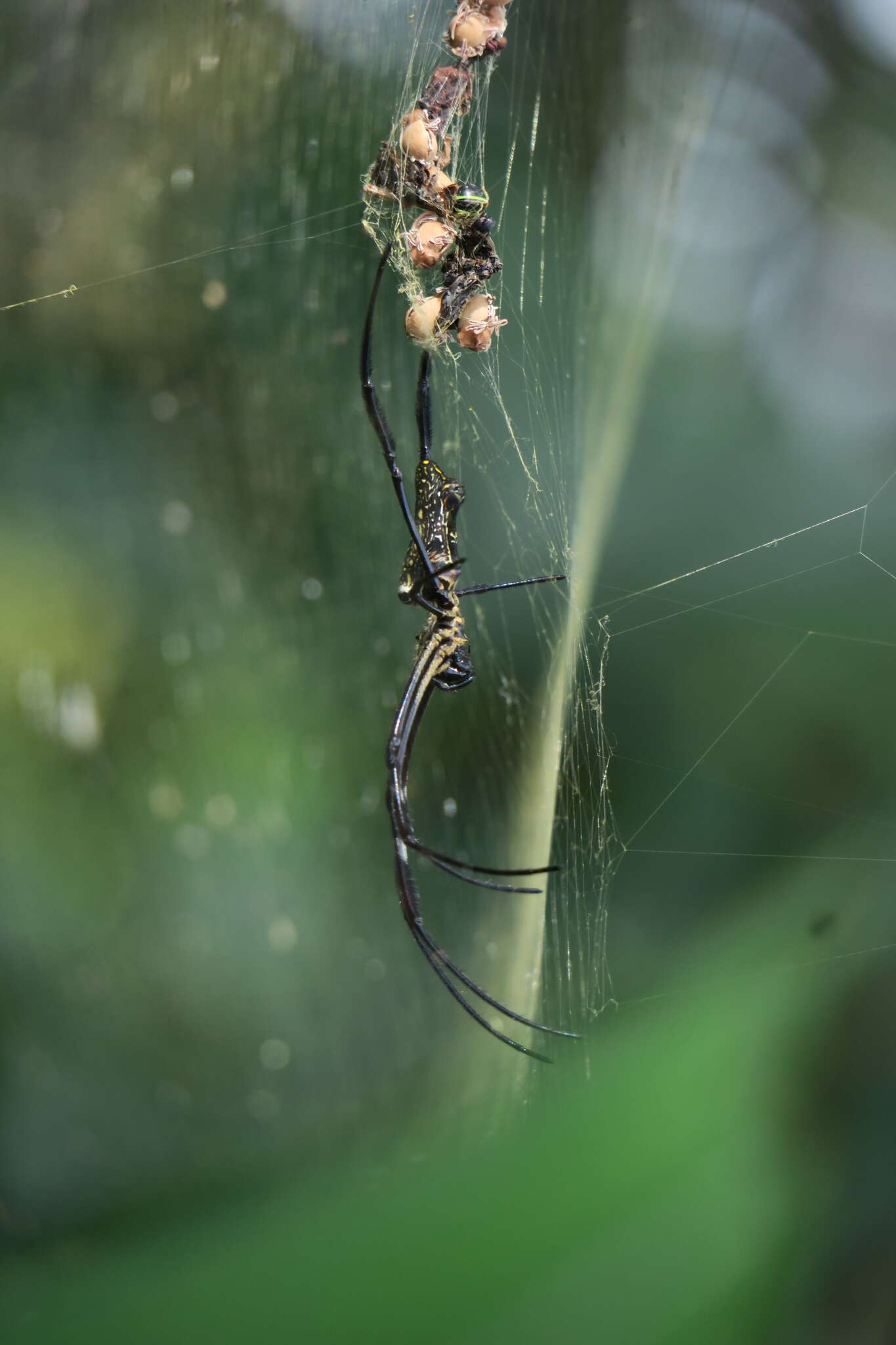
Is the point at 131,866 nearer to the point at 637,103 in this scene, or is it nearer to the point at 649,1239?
the point at 649,1239

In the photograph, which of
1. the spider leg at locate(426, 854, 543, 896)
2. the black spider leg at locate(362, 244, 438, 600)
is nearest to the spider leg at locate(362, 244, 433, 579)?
the black spider leg at locate(362, 244, 438, 600)

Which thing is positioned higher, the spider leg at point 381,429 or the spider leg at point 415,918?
the spider leg at point 381,429

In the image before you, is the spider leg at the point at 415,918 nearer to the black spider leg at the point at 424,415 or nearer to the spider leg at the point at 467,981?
the spider leg at the point at 467,981

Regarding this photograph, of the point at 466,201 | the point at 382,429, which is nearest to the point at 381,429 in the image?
the point at 382,429

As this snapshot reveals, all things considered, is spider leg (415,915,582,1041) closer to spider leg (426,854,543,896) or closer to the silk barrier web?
spider leg (426,854,543,896)

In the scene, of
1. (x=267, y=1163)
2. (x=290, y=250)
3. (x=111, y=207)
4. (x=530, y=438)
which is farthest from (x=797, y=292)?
(x=267, y=1163)

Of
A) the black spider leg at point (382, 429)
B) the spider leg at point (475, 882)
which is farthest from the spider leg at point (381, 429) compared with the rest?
the spider leg at point (475, 882)
